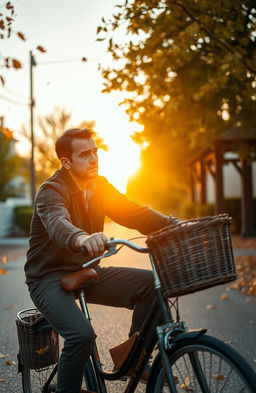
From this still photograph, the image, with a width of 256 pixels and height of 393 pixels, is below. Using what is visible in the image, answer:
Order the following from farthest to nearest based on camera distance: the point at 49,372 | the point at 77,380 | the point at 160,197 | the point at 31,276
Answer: the point at 160,197 < the point at 49,372 < the point at 31,276 < the point at 77,380

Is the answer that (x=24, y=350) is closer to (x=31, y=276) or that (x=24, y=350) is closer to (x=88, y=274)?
(x=31, y=276)

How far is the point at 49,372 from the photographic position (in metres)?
3.34

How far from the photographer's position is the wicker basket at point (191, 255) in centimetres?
232

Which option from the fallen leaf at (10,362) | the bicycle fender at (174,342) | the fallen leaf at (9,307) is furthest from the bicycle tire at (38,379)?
the fallen leaf at (9,307)

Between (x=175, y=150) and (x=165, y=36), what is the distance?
24183 mm

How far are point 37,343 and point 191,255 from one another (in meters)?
1.31

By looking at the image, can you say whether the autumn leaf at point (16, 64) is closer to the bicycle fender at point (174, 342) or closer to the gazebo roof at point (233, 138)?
the bicycle fender at point (174, 342)

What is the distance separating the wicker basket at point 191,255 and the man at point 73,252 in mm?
530

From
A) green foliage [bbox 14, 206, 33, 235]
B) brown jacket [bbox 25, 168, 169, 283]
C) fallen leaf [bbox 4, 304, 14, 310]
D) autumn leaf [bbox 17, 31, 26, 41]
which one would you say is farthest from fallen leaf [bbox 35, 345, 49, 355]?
green foliage [bbox 14, 206, 33, 235]

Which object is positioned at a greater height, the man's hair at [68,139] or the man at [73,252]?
the man's hair at [68,139]

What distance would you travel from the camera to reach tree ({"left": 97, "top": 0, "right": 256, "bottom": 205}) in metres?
7.51

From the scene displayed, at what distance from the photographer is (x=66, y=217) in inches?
109

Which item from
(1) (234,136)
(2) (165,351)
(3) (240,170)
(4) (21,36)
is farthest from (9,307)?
(3) (240,170)

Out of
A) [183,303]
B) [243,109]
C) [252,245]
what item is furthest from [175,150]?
[183,303]
